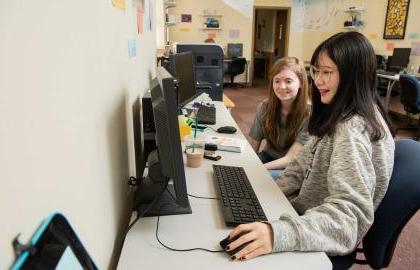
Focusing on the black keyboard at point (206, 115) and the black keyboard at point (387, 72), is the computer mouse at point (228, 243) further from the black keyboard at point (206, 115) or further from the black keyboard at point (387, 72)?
the black keyboard at point (387, 72)

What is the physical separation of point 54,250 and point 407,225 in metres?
2.66

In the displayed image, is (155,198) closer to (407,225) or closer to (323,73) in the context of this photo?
(323,73)

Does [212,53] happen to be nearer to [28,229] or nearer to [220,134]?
[220,134]

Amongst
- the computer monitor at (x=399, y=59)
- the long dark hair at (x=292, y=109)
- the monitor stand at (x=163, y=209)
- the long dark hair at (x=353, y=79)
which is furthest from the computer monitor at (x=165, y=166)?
the computer monitor at (x=399, y=59)

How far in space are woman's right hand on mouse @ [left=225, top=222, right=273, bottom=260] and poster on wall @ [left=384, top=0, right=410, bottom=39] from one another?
610 centimetres

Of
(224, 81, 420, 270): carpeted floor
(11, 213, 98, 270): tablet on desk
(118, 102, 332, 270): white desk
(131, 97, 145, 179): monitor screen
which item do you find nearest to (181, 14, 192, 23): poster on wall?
(224, 81, 420, 270): carpeted floor

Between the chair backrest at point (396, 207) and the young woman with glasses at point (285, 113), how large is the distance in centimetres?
72

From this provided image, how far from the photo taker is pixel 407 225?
242 centimetres

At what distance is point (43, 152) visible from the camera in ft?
1.51

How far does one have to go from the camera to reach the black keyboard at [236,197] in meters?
1.02

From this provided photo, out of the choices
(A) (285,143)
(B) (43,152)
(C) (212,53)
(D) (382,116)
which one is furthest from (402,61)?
(B) (43,152)

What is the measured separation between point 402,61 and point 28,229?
6.32 m

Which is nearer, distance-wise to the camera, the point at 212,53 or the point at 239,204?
the point at 239,204

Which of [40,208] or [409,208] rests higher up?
[40,208]
